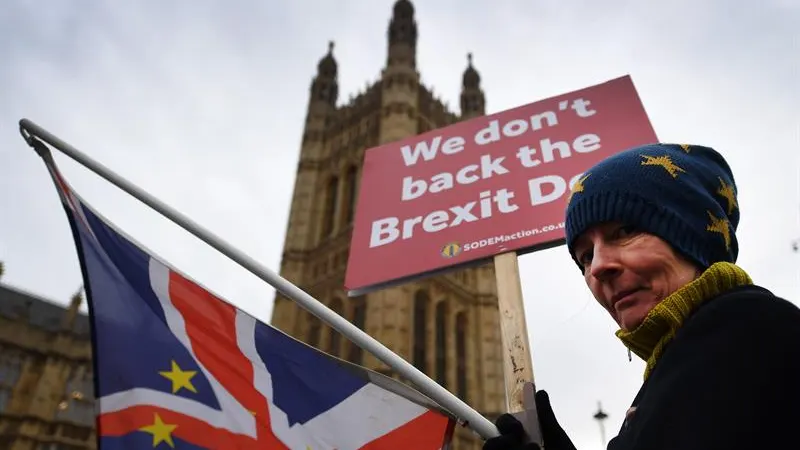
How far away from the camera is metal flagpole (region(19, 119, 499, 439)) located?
5.69 feet

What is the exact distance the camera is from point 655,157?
128cm

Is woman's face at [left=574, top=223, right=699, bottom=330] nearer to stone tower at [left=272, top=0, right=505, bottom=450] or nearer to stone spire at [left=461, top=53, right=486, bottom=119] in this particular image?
stone tower at [left=272, top=0, right=505, bottom=450]

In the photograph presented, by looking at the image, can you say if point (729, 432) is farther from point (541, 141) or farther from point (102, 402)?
point (541, 141)

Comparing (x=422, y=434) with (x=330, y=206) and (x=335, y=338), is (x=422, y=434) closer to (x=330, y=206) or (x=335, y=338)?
(x=335, y=338)

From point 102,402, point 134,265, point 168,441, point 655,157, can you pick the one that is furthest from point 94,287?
point 655,157

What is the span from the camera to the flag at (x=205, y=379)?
2.21 metres

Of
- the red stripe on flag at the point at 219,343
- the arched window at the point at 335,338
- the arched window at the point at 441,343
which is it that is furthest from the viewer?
the arched window at the point at 335,338

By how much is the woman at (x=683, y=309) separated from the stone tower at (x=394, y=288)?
18109 mm

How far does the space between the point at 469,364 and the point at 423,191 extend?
64.9 ft

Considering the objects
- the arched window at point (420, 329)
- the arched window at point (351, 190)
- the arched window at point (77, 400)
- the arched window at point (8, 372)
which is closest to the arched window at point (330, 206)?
the arched window at point (351, 190)

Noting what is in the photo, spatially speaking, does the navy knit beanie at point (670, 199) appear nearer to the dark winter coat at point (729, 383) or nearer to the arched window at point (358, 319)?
the dark winter coat at point (729, 383)

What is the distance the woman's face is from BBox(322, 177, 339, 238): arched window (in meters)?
25.6

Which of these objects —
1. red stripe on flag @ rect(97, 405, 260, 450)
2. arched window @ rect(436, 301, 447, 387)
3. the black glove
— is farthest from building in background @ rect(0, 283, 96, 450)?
the black glove

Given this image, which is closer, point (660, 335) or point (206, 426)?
point (660, 335)
